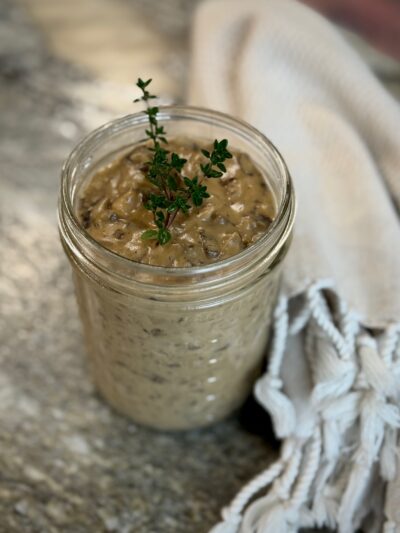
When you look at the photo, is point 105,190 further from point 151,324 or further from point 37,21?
point 37,21

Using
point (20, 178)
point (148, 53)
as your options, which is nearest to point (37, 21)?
point (148, 53)

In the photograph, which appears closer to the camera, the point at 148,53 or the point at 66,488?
the point at 66,488

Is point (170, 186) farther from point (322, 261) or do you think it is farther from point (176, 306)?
point (322, 261)

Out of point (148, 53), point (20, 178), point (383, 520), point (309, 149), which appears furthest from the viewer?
point (148, 53)

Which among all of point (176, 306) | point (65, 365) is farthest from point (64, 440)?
point (176, 306)

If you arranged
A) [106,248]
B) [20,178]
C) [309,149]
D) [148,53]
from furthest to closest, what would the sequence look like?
[148,53], [20,178], [309,149], [106,248]

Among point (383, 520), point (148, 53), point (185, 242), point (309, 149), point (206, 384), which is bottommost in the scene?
point (383, 520)

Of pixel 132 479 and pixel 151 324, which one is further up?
pixel 151 324
